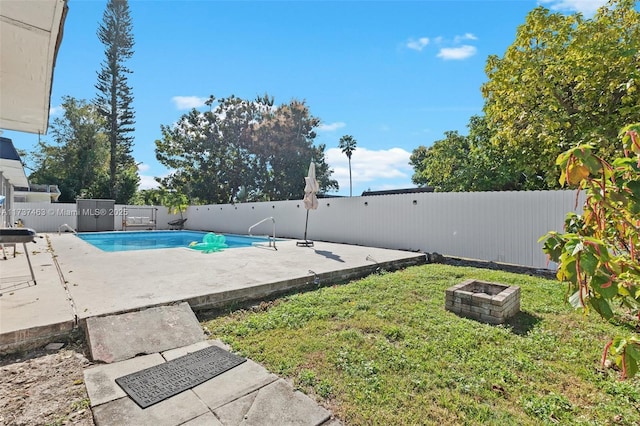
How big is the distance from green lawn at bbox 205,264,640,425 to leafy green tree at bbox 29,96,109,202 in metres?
27.5

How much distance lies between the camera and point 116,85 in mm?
25734

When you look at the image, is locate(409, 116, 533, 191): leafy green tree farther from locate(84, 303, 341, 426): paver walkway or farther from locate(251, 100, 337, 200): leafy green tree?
locate(251, 100, 337, 200): leafy green tree

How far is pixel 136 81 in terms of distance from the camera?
26.7 meters

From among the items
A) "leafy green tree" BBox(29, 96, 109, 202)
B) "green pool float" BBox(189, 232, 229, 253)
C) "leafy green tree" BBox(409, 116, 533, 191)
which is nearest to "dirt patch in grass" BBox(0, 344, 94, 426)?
"green pool float" BBox(189, 232, 229, 253)

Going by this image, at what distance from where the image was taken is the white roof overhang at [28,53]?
2107 millimetres

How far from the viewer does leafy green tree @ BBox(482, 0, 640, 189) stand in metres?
7.34

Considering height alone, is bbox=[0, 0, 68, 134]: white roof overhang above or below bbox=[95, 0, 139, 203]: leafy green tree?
below

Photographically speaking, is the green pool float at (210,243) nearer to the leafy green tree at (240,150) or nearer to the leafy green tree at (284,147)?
the leafy green tree at (284,147)

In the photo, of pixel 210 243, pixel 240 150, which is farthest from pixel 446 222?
pixel 240 150

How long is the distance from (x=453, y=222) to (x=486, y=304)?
5.00 meters

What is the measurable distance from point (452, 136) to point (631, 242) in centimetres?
1481

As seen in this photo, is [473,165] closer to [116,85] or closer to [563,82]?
[563,82]

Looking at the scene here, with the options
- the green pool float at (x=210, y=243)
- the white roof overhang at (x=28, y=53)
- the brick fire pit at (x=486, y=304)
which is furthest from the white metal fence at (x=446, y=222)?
the white roof overhang at (x=28, y=53)

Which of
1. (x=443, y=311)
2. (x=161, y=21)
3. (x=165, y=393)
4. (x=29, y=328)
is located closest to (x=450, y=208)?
(x=443, y=311)
